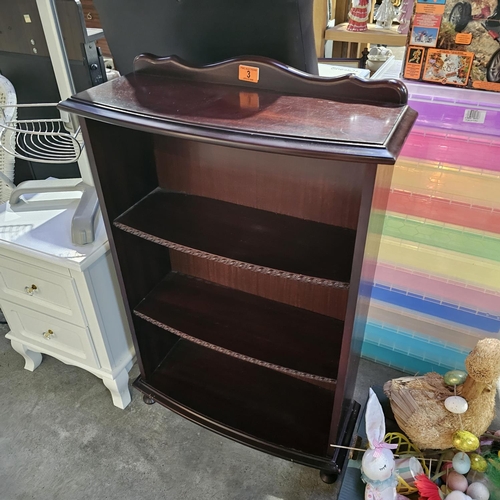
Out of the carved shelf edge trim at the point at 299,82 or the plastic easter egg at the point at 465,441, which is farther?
the plastic easter egg at the point at 465,441

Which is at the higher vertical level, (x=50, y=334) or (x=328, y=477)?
(x=50, y=334)

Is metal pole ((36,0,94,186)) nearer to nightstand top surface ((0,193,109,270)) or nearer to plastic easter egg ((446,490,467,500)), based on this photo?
nightstand top surface ((0,193,109,270))

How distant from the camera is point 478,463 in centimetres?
115

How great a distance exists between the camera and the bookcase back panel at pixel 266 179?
3.45ft

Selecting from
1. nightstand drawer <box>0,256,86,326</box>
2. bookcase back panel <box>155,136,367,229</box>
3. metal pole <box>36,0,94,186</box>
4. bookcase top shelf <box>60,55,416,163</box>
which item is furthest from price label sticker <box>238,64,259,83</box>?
nightstand drawer <box>0,256,86,326</box>

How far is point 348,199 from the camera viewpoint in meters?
1.06

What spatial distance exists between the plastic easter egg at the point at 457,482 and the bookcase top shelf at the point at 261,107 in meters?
0.87

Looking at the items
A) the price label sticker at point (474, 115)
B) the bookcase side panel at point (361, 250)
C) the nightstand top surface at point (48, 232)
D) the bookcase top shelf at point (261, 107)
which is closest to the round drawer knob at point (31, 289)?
the nightstand top surface at point (48, 232)

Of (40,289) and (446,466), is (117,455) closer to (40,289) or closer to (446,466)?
(40,289)

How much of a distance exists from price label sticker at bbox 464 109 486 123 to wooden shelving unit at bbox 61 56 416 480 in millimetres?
353

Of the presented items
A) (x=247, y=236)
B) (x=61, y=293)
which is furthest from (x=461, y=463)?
(x=61, y=293)

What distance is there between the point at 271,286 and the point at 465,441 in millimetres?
631

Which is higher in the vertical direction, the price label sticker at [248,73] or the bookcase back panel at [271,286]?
the price label sticker at [248,73]

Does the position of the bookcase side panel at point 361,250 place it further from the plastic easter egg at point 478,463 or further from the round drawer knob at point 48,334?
the round drawer knob at point 48,334
